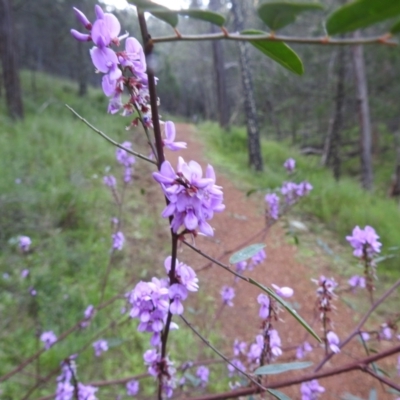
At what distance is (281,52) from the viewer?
0.41 meters

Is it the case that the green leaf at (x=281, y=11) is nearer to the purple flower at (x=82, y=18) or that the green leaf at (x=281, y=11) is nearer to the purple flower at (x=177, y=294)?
the purple flower at (x=82, y=18)

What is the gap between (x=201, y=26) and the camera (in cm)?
1521

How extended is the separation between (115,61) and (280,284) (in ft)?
11.1

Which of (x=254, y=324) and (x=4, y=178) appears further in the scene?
(x=4, y=178)

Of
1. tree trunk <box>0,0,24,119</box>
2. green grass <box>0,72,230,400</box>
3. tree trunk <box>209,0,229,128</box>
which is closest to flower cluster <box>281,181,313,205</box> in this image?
green grass <box>0,72,230,400</box>

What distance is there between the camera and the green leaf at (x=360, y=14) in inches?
11.8

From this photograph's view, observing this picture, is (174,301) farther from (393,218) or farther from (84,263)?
(393,218)

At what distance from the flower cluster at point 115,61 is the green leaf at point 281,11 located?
9.4 inches

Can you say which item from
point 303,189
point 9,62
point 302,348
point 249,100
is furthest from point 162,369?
point 9,62

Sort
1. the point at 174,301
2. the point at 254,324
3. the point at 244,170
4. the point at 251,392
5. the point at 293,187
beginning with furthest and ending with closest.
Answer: the point at 244,170 → the point at 254,324 → the point at 293,187 → the point at 251,392 → the point at 174,301

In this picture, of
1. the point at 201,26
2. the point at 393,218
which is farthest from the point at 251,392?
the point at 201,26

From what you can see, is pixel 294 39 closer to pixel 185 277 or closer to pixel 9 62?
pixel 185 277

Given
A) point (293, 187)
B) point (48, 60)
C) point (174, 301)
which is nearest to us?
point (174, 301)

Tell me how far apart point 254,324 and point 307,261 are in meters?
1.30
